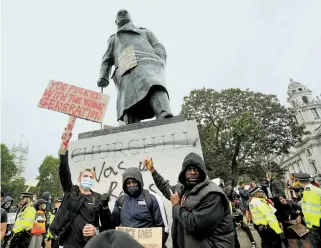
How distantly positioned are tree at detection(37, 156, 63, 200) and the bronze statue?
39.1 meters

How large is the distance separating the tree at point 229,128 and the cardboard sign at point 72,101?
1543 cm

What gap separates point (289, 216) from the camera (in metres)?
4.64

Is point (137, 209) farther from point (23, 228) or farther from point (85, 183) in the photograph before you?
point (23, 228)

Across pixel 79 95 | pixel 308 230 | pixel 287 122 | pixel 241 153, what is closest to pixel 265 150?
pixel 241 153

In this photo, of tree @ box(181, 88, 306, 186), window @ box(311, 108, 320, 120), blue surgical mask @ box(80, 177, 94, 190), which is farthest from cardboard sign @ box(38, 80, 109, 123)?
window @ box(311, 108, 320, 120)

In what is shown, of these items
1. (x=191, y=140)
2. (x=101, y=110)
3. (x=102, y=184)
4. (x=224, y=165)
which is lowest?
(x=102, y=184)

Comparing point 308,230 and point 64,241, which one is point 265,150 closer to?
point 308,230

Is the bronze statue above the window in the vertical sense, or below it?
below

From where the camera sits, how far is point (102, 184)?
384 cm

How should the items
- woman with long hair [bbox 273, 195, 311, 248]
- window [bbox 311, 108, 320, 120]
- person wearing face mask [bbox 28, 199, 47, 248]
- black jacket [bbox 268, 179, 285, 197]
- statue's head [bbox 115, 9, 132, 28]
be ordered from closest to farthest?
woman with long hair [bbox 273, 195, 311, 248] → black jacket [bbox 268, 179, 285, 197] → statue's head [bbox 115, 9, 132, 28] → person wearing face mask [bbox 28, 199, 47, 248] → window [bbox 311, 108, 320, 120]

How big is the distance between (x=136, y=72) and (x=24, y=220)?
14.7 feet

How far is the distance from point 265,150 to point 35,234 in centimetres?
1793

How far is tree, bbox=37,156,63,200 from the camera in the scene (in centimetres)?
3888

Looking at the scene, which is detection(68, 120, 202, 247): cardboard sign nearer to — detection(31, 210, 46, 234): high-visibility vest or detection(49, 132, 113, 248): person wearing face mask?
detection(49, 132, 113, 248): person wearing face mask
